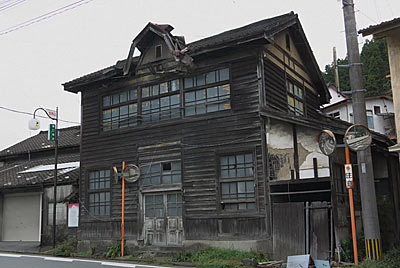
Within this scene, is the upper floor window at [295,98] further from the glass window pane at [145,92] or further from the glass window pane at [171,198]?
the glass window pane at [171,198]

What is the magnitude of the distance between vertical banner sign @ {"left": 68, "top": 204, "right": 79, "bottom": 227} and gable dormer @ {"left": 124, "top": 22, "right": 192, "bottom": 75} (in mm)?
6630

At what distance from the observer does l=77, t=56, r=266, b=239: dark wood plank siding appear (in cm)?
1446

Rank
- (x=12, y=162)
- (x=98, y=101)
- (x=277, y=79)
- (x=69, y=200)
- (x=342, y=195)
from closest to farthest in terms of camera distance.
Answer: (x=342, y=195)
(x=277, y=79)
(x=98, y=101)
(x=69, y=200)
(x=12, y=162)

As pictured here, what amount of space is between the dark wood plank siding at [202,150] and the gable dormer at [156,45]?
2.46 meters

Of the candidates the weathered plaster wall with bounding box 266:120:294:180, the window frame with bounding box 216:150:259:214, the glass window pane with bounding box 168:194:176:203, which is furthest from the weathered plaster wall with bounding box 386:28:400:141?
the glass window pane with bounding box 168:194:176:203

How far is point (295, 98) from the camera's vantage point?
→ 1788 cm

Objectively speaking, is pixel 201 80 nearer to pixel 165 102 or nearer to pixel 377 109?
pixel 165 102

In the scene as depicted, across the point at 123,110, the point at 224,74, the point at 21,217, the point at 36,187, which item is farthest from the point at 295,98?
the point at 21,217

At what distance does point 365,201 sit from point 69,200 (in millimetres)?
13544

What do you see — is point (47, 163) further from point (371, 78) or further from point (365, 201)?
point (371, 78)

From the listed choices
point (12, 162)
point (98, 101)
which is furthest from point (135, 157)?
point (12, 162)

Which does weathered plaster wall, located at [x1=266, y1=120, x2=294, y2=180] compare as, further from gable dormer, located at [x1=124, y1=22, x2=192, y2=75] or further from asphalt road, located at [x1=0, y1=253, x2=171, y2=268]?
asphalt road, located at [x1=0, y1=253, x2=171, y2=268]

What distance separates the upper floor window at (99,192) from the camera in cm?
1783

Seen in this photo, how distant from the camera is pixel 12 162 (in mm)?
30859
